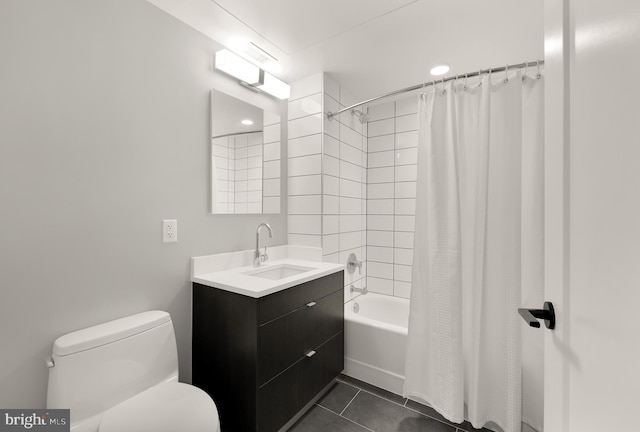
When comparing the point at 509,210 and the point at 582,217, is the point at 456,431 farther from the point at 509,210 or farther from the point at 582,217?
the point at 582,217

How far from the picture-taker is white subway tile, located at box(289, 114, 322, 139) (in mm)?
2180

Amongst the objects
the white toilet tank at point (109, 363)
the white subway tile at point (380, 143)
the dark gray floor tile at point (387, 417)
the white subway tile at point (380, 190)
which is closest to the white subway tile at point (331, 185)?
the white subway tile at point (380, 190)

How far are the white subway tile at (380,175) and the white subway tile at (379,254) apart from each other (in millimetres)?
704

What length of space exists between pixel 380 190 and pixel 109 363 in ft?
8.00

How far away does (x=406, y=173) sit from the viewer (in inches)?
104

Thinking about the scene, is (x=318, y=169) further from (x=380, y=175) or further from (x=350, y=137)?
(x=380, y=175)

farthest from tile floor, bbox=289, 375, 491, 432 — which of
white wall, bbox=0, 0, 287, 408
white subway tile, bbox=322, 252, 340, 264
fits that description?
white subway tile, bbox=322, 252, 340, 264

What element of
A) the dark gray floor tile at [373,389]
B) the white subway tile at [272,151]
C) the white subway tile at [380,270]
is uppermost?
the white subway tile at [272,151]

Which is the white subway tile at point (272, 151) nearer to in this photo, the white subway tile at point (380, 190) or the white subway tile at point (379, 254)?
the white subway tile at point (380, 190)

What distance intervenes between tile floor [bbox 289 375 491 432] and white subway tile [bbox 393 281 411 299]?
994mm

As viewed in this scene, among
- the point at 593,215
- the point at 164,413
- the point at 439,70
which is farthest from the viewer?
the point at 439,70

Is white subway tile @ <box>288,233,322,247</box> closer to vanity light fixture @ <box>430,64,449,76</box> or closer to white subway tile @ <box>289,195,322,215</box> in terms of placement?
white subway tile @ <box>289,195,322,215</box>

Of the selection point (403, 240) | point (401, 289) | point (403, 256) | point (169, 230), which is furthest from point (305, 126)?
point (401, 289)

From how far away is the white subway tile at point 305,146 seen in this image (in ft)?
7.14
